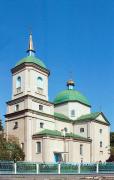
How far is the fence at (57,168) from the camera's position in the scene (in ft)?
75.8

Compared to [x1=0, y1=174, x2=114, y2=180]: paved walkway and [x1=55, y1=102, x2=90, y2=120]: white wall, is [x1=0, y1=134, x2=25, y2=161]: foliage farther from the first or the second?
[x1=55, y1=102, x2=90, y2=120]: white wall

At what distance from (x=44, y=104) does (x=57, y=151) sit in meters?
6.07

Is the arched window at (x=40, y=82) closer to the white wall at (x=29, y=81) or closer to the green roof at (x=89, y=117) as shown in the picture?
the white wall at (x=29, y=81)

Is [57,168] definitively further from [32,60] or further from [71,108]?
[71,108]

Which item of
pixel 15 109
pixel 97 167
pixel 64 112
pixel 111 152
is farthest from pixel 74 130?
pixel 97 167

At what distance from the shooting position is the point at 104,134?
53.0m

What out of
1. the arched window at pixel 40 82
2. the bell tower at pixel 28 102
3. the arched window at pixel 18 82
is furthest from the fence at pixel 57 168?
the arched window at pixel 18 82

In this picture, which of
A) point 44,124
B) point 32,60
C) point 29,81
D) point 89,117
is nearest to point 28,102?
point 29,81

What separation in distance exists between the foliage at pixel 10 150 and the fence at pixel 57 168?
36.7 ft

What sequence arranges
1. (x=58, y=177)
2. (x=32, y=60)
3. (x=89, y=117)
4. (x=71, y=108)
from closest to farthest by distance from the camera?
1. (x=58, y=177)
2. (x=32, y=60)
3. (x=89, y=117)
4. (x=71, y=108)

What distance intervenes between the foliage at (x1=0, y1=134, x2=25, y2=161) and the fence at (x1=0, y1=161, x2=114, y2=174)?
1117cm

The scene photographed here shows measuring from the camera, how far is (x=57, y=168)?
2331 cm

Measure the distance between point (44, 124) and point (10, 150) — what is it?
8.42 m

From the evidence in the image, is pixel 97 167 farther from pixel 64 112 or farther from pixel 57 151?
pixel 64 112
